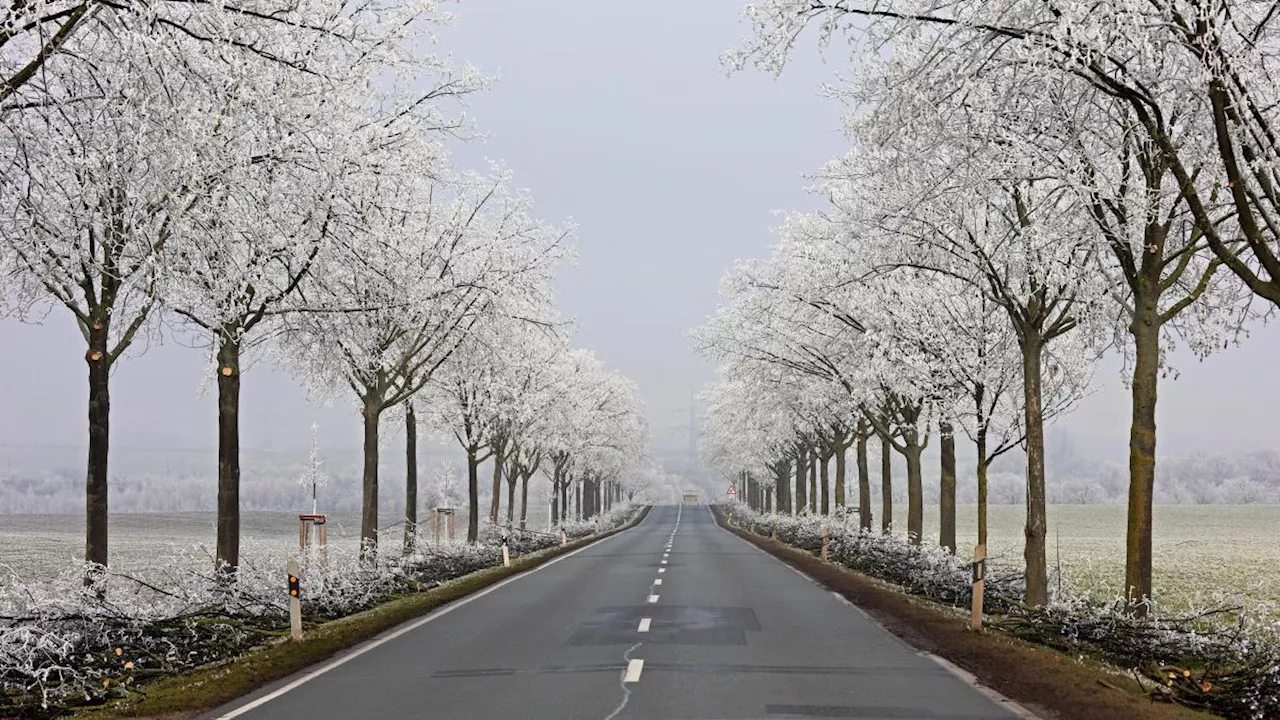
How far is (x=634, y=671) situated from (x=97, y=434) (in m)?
8.21

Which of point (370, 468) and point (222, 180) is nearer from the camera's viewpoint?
point (222, 180)

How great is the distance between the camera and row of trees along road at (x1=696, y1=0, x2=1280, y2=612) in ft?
31.9

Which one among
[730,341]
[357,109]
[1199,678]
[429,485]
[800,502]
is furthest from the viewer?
[429,485]

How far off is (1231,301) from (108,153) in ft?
46.3

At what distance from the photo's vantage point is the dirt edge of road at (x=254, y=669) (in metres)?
10.0

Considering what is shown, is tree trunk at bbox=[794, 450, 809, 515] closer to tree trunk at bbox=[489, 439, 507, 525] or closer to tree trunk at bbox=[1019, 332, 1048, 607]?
tree trunk at bbox=[489, 439, 507, 525]

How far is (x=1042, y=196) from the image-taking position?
18.9 metres

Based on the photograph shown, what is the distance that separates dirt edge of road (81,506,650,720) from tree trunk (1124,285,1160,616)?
Answer: 1026 cm

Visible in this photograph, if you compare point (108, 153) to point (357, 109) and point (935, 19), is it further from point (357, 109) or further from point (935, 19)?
point (935, 19)

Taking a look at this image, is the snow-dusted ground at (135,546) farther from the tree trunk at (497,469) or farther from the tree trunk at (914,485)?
the tree trunk at (914,485)

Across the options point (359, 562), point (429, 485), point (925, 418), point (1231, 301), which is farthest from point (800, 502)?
point (429, 485)

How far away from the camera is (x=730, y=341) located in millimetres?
37188

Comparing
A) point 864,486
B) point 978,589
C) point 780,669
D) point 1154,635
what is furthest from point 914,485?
point 780,669

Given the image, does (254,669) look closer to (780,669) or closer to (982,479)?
(780,669)
